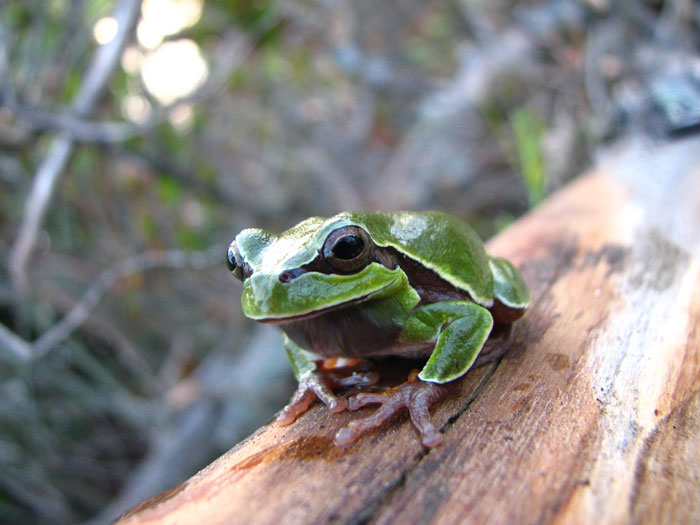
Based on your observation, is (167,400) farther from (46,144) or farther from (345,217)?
(345,217)

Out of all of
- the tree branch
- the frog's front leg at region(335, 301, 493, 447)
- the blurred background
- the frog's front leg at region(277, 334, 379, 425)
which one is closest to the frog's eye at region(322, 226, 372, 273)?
the frog's front leg at region(335, 301, 493, 447)

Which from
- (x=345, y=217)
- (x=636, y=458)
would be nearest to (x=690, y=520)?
(x=636, y=458)

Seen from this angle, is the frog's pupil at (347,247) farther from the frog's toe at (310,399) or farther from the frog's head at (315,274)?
the frog's toe at (310,399)

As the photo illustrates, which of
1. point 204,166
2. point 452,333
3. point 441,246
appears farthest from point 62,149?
point 452,333

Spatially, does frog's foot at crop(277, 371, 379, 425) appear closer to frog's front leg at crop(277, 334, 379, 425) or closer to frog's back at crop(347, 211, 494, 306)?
frog's front leg at crop(277, 334, 379, 425)

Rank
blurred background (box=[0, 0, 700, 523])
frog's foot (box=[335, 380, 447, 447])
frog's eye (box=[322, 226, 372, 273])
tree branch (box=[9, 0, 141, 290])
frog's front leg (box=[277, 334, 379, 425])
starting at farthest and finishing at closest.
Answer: blurred background (box=[0, 0, 700, 523]), tree branch (box=[9, 0, 141, 290]), frog's front leg (box=[277, 334, 379, 425]), frog's eye (box=[322, 226, 372, 273]), frog's foot (box=[335, 380, 447, 447])

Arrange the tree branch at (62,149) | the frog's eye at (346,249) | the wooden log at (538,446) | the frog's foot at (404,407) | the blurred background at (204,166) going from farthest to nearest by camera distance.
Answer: the blurred background at (204,166) → the tree branch at (62,149) → the frog's eye at (346,249) → the frog's foot at (404,407) → the wooden log at (538,446)

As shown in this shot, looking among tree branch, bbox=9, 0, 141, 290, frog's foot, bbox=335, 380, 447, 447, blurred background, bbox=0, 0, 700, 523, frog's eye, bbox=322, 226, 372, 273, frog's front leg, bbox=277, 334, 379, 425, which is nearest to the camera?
frog's foot, bbox=335, 380, 447, 447

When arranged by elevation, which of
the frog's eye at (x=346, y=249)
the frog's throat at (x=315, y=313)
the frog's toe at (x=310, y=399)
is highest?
the frog's eye at (x=346, y=249)

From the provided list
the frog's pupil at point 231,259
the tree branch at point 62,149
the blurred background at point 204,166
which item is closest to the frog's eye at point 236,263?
the frog's pupil at point 231,259
